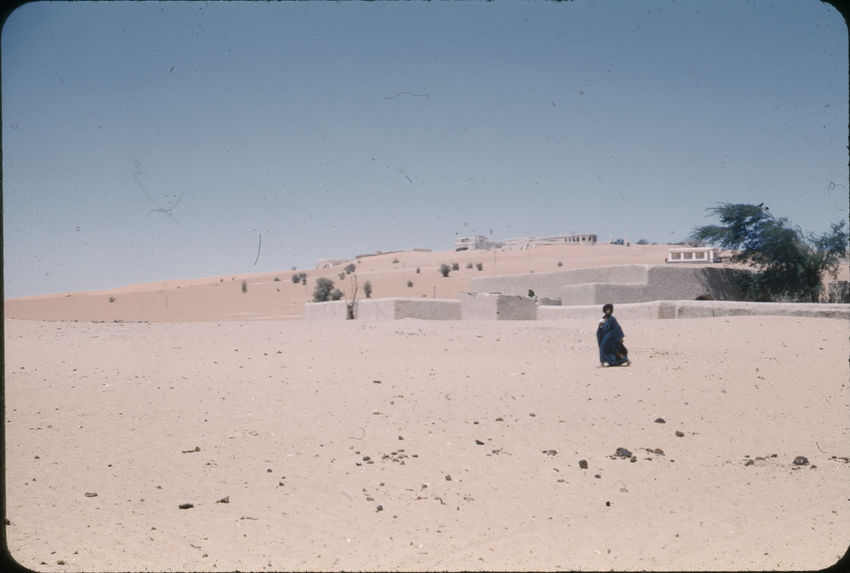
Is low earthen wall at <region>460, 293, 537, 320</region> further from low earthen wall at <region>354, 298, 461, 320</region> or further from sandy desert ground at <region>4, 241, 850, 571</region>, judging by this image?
sandy desert ground at <region>4, 241, 850, 571</region>

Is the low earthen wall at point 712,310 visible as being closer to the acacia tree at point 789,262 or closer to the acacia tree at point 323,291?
the acacia tree at point 789,262

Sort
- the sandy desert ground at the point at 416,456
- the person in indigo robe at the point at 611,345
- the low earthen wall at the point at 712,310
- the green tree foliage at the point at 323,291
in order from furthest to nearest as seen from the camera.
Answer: the green tree foliage at the point at 323,291 < the low earthen wall at the point at 712,310 < the person in indigo robe at the point at 611,345 < the sandy desert ground at the point at 416,456

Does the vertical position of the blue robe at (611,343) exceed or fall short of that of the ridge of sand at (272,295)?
it falls short

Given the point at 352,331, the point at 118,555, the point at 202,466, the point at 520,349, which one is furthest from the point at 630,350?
the point at 118,555

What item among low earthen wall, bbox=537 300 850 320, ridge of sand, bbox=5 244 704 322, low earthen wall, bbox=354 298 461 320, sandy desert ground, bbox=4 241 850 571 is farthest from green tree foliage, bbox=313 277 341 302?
sandy desert ground, bbox=4 241 850 571

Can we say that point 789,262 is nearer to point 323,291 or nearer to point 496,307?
point 496,307

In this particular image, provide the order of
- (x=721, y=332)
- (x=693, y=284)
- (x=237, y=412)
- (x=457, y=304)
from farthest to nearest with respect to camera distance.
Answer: (x=693, y=284) < (x=457, y=304) < (x=721, y=332) < (x=237, y=412)

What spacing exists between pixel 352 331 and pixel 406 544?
31.2ft

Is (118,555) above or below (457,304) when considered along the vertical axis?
below

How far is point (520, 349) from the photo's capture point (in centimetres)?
1278

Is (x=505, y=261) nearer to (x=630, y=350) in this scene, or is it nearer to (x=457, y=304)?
(x=457, y=304)

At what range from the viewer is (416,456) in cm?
662

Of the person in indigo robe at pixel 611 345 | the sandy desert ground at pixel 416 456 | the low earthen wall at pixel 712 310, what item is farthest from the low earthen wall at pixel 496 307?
the person in indigo robe at pixel 611 345

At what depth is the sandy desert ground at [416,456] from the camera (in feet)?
15.8
